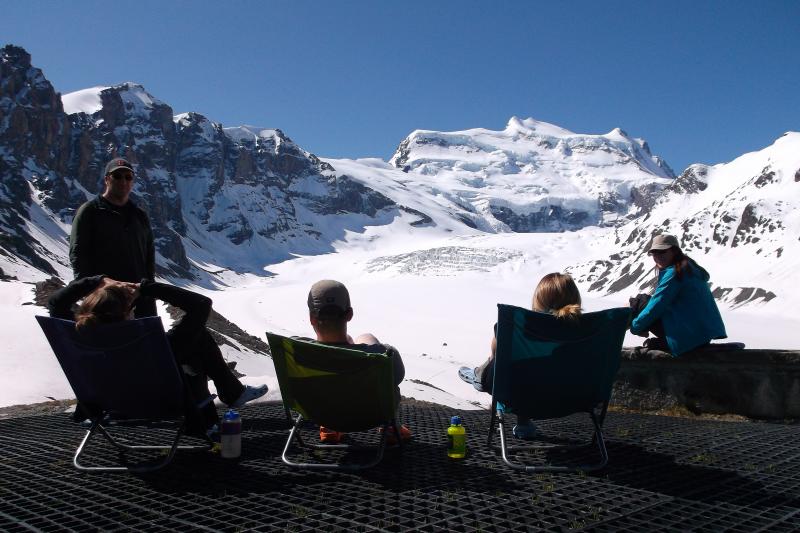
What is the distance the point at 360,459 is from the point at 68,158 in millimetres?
154410

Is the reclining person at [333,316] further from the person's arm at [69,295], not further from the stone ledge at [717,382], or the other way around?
the stone ledge at [717,382]

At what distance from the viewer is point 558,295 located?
4.78m

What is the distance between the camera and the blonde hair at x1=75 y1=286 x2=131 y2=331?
14.0ft

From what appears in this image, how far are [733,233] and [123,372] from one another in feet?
290

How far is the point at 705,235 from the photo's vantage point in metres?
86.9

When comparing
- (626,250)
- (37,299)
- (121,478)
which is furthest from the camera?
(626,250)

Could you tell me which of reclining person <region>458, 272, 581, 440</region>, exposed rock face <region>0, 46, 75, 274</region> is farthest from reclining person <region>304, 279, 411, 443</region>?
exposed rock face <region>0, 46, 75, 274</region>

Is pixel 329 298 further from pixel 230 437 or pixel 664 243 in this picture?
pixel 664 243

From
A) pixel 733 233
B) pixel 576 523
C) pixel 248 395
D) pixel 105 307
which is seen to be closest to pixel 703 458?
pixel 576 523

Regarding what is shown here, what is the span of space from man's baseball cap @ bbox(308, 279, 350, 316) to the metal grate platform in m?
1.05

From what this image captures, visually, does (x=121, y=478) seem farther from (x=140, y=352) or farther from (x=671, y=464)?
(x=671, y=464)

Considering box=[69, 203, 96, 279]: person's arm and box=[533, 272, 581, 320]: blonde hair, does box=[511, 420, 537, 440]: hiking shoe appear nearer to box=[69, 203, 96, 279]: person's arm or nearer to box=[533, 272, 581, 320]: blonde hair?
box=[533, 272, 581, 320]: blonde hair

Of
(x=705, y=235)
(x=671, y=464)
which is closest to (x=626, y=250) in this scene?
(x=705, y=235)

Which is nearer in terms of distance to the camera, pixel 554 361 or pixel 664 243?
pixel 554 361
